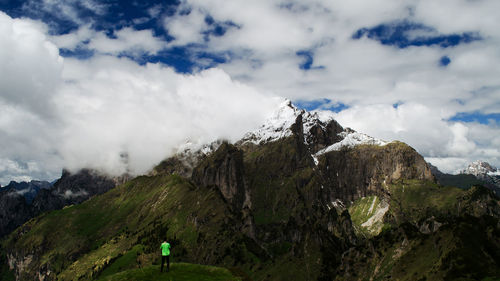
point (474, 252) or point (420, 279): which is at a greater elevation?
point (474, 252)

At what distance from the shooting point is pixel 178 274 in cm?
6906

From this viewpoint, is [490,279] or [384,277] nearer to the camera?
[490,279]

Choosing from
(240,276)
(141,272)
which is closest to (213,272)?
(240,276)

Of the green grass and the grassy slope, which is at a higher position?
the green grass

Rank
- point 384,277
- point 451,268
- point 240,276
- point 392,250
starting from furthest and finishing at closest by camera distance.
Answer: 1. point 392,250
2. point 384,277
3. point 451,268
4. point 240,276

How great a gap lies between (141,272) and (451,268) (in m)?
125

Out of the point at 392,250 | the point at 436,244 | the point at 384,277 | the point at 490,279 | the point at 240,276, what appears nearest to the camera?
the point at 240,276

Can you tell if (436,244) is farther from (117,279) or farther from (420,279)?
(117,279)

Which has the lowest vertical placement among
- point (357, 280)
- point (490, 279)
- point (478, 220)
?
point (357, 280)

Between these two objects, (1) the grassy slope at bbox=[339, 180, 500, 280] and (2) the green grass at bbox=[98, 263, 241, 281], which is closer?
(2) the green grass at bbox=[98, 263, 241, 281]

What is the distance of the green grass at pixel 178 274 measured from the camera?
66.1m

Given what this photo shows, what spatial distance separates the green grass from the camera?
66.1m

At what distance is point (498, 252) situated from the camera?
148250 mm

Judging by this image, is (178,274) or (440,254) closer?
(178,274)
